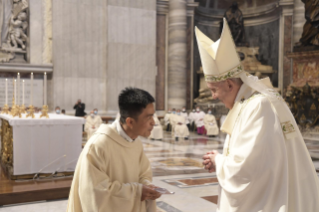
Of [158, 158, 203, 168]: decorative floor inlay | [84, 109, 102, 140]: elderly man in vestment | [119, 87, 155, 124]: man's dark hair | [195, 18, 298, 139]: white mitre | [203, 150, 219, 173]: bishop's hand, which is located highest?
[195, 18, 298, 139]: white mitre

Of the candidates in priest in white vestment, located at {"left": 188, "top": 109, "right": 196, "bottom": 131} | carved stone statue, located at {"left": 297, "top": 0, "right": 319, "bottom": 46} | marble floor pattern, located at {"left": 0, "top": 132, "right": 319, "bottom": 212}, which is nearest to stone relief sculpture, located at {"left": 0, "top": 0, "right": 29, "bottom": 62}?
marble floor pattern, located at {"left": 0, "top": 132, "right": 319, "bottom": 212}

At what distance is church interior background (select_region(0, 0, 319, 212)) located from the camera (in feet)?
39.0

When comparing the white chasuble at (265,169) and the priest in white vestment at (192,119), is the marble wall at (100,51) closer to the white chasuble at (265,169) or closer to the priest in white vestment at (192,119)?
the priest in white vestment at (192,119)

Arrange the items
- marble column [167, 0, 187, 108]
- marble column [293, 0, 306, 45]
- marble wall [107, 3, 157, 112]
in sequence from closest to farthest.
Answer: marble wall [107, 3, 157, 112]
marble column [293, 0, 306, 45]
marble column [167, 0, 187, 108]

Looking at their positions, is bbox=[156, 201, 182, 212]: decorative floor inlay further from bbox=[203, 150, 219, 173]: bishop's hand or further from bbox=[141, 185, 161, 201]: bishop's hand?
bbox=[141, 185, 161, 201]: bishop's hand

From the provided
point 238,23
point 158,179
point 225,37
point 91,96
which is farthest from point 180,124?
point 225,37

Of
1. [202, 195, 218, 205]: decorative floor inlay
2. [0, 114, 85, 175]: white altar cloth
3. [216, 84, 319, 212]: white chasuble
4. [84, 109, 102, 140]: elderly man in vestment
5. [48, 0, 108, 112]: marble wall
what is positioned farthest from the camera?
[48, 0, 108, 112]: marble wall

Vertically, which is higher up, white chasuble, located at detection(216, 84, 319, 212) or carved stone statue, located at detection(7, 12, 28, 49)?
carved stone statue, located at detection(7, 12, 28, 49)

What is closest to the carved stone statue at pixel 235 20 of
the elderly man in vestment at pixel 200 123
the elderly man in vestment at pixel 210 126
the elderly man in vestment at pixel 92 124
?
the elderly man in vestment at pixel 200 123

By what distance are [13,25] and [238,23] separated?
1068 centimetres

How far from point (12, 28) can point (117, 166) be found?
13.4m

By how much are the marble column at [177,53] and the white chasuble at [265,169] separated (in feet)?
47.9

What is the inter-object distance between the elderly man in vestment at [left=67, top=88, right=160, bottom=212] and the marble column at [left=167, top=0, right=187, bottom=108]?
14.7 meters

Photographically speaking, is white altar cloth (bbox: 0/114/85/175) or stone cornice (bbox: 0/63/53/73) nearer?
white altar cloth (bbox: 0/114/85/175)
